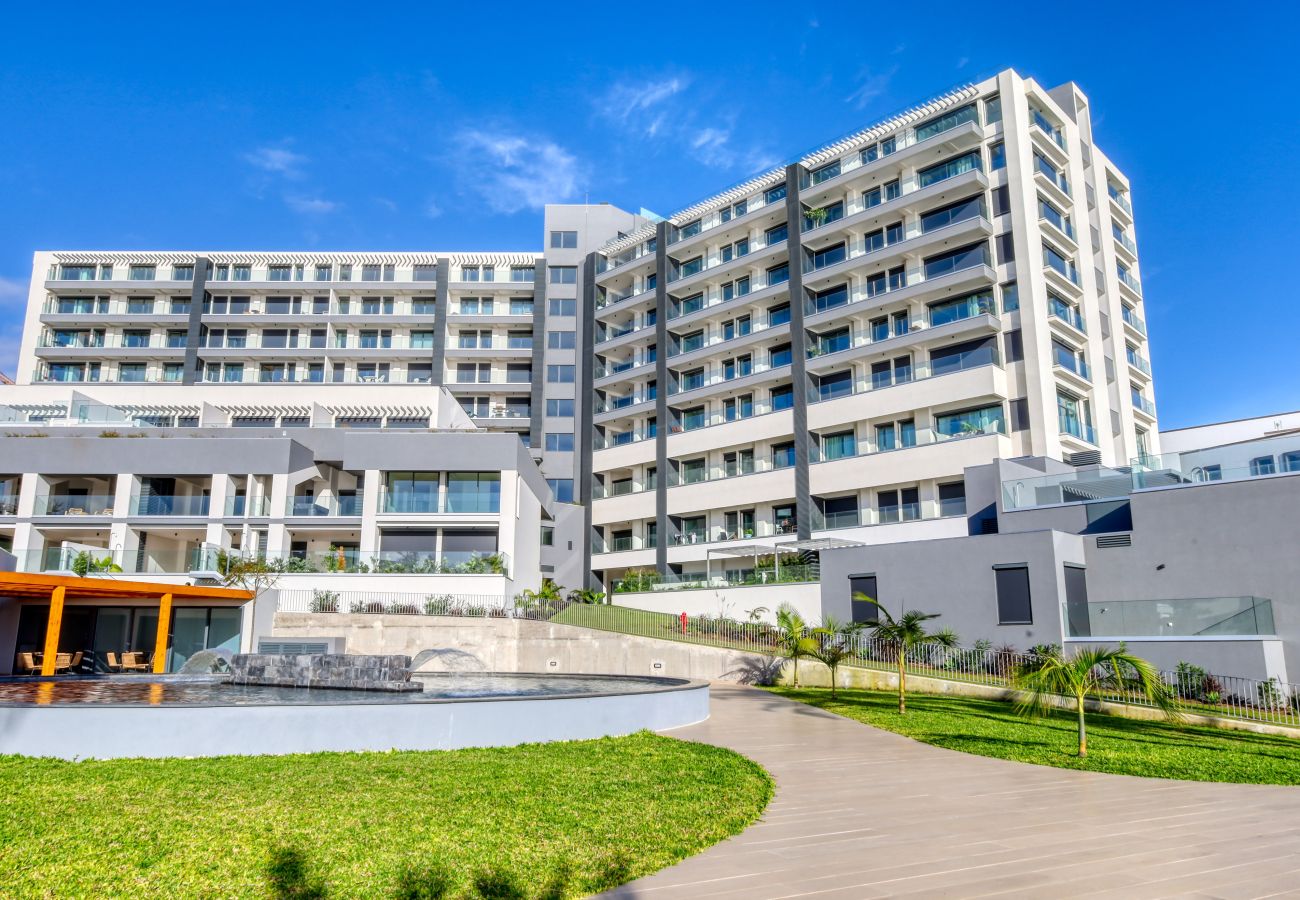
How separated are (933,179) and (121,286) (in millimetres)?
57454

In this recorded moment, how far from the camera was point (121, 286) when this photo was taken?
6462cm

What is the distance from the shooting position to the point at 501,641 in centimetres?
3105

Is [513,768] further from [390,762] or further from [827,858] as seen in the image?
Result: [827,858]

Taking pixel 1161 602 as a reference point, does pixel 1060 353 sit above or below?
above

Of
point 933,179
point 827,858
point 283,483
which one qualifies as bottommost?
point 827,858

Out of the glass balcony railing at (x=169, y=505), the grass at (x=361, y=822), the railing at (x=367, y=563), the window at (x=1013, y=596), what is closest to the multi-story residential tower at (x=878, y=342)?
the window at (x=1013, y=596)

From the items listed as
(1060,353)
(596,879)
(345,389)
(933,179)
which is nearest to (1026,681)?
(596,879)

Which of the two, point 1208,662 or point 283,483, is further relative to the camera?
point 283,483

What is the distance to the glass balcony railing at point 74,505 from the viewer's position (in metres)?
38.6

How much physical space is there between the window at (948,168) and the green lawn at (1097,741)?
31.6 meters

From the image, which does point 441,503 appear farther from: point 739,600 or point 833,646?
point 833,646

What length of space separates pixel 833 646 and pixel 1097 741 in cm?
966

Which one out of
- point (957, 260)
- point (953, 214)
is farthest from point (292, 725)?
point (953, 214)

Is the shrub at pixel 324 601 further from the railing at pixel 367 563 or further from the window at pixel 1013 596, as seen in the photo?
the window at pixel 1013 596
